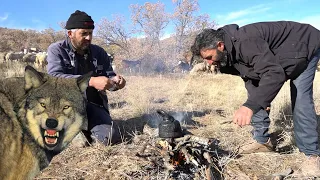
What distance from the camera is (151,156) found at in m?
2.72

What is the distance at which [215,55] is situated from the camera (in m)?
2.90

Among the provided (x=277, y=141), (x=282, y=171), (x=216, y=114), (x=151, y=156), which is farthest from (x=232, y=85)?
(x=151, y=156)

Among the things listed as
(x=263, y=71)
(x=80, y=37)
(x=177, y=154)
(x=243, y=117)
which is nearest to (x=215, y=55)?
(x=263, y=71)

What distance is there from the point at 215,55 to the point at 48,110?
1850mm

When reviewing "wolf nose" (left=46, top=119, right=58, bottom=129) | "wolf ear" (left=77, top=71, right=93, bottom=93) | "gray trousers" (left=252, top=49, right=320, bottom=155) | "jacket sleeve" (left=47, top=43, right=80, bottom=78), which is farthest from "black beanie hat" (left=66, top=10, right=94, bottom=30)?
"gray trousers" (left=252, top=49, right=320, bottom=155)

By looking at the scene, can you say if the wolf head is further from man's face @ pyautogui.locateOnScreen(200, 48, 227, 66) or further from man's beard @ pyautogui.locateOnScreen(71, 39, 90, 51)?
man's beard @ pyautogui.locateOnScreen(71, 39, 90, 51)

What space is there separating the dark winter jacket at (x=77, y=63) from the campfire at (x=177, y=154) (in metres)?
1.03

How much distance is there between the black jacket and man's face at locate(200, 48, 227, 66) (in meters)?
0.06

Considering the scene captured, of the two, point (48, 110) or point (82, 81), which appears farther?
point (82, 81)

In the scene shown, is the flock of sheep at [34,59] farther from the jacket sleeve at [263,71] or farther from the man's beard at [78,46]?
the jacket sleeve at [263,71]

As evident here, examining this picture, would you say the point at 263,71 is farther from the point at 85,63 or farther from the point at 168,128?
the point at 85,63

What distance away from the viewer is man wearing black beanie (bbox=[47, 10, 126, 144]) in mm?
3347

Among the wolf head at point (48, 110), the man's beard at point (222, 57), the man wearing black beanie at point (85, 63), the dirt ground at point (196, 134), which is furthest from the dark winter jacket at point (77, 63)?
the wolf head at point (48, 110)

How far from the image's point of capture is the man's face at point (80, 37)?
3.41 metres
